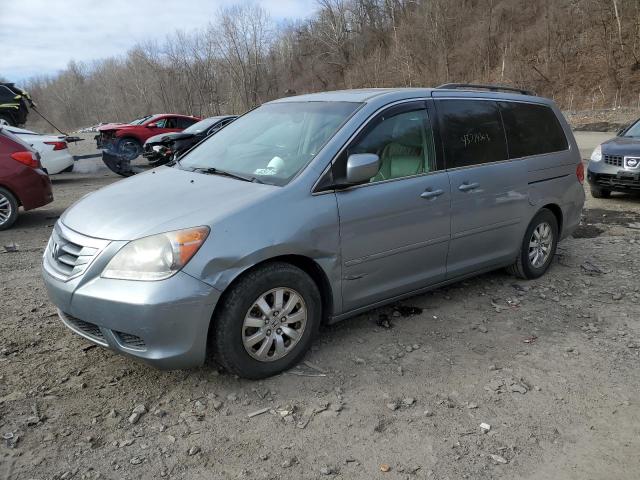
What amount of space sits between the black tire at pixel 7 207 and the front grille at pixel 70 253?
15.8 ft

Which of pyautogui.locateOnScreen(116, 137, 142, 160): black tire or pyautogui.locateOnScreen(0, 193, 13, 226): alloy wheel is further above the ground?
pyautogui.locateOnScreen(116, 137, 142, 160): black tire

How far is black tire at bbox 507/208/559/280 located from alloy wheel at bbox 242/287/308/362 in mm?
2547

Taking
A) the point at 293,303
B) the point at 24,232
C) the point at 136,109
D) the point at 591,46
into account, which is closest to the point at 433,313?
the point at 293,303

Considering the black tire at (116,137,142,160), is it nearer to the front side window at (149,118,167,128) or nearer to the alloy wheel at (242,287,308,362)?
the front side window at (149,118,167,128)

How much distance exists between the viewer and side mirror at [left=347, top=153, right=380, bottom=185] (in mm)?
3455

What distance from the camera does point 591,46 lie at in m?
30.9

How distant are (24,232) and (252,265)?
577 cm

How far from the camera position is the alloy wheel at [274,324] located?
3.21m

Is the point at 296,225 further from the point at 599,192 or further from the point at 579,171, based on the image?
the point at 599,192

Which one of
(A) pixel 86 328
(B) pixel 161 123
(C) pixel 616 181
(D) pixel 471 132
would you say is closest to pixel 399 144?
(D) pixel 471 132

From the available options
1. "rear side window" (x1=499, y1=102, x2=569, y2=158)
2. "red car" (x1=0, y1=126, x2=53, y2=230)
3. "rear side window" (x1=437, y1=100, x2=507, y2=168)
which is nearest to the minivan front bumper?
"rear side window" (x1=437, y1=100, x2=507, y2=168)

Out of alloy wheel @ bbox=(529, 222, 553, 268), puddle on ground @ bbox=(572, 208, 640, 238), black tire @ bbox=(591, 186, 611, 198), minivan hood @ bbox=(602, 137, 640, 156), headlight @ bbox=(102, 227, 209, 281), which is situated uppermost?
headlight @ bbox=(102, 227, 209, 281)

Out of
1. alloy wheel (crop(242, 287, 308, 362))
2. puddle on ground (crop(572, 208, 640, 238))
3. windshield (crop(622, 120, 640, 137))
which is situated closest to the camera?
alloy wheel (crop(242, 287, 308, 362))

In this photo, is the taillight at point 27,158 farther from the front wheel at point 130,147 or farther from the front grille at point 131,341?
the front wheel at point 130,147
